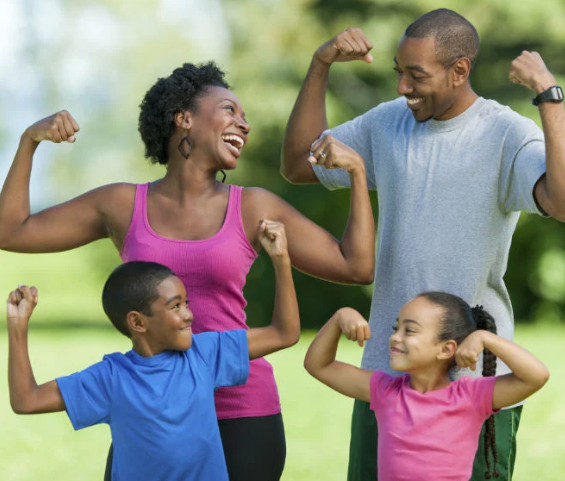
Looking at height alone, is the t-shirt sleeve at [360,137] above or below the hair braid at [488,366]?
above

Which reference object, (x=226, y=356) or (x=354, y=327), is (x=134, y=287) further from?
(x=354, y=327)

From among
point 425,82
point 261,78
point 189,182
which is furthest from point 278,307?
point 261,78

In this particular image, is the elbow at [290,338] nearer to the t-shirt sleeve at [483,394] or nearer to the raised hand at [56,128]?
the t-shirt sleeve at [483,394]

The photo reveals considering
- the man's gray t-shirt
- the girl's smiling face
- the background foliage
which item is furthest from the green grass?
the girl's smiling face

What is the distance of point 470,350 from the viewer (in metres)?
3.26

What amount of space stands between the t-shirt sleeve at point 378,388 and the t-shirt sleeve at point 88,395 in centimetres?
83

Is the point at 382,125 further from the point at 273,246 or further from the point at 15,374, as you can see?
the point at 15,374

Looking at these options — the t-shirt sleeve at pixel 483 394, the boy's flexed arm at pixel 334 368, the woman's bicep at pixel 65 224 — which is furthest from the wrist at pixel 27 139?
the t-shirt sleeve at pixel 483 394

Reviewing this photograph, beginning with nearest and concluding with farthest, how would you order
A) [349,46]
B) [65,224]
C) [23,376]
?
1. [23,376]
2. [65,224]
3. [349,46]

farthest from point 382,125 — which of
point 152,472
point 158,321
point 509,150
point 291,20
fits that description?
point 291,20

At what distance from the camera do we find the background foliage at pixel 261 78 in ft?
43.3

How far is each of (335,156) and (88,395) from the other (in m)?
1.05

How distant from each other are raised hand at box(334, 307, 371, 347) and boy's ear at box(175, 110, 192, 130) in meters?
0.83

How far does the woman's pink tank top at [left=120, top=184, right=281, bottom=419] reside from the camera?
3447 millimetres
